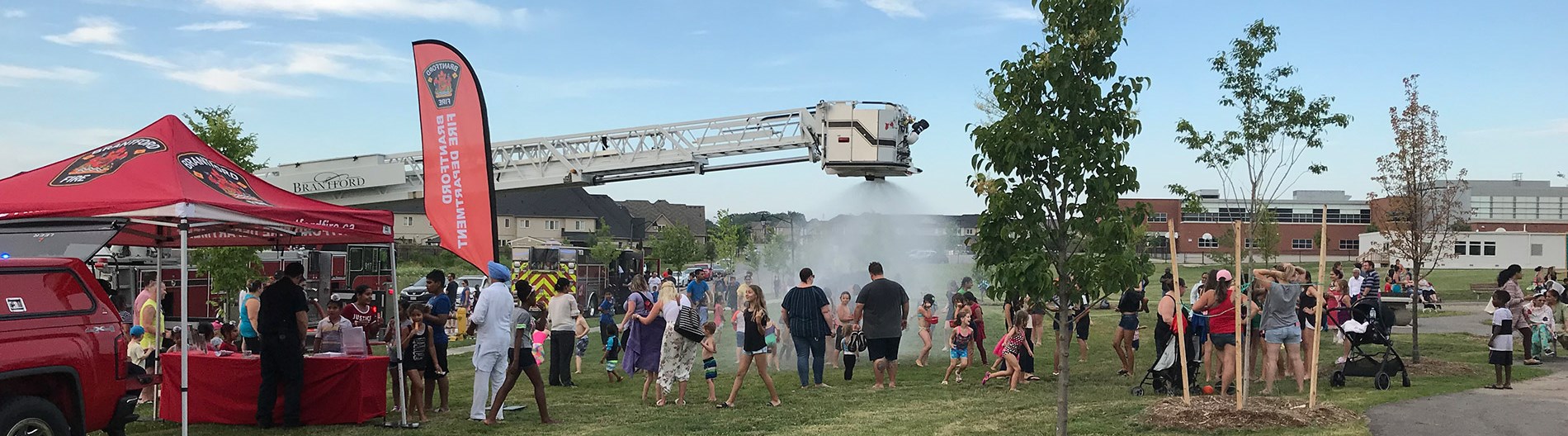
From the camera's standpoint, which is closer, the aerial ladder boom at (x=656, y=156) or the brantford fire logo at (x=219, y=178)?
the brantford fire logo at (x=219, y=178)

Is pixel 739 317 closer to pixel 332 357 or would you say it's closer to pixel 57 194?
pixel 332 357

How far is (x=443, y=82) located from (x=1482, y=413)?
12839 millimetres

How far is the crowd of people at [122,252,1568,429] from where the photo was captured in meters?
10.6

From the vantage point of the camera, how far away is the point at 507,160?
2217 cm

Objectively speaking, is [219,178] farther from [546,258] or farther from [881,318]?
[546,258]

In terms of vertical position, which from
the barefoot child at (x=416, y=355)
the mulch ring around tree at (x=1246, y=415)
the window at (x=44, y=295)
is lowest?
the mulch ring around tree at (x=1246, y=415)

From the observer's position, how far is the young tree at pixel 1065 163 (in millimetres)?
7867

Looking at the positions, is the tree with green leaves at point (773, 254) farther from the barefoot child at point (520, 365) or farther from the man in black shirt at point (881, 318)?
the barefoot child at point (520, 365)

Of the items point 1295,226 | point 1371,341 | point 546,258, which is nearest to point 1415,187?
point 1371,341

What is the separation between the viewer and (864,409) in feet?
40.2

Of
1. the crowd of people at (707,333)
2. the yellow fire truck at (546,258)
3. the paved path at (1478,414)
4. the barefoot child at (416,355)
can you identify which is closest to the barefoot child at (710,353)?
the crowd of people at (707,333)

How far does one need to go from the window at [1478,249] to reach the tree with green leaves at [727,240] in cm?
4218

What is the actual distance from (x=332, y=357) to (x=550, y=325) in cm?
417

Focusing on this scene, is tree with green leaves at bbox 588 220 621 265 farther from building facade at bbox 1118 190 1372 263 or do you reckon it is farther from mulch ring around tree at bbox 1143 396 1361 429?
building facade at bbox 1118 190 1372 263
